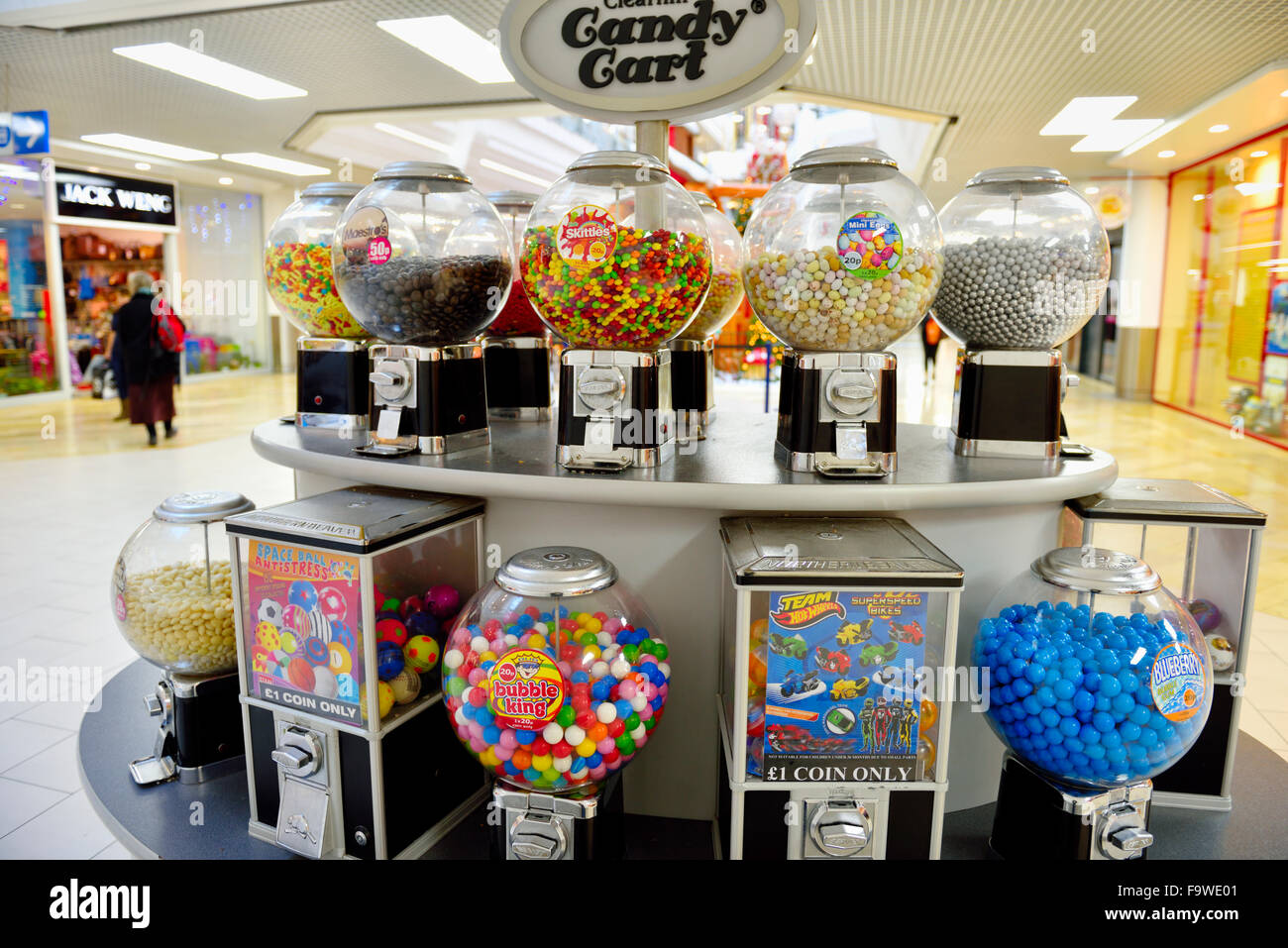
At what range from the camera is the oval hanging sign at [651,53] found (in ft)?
6.42

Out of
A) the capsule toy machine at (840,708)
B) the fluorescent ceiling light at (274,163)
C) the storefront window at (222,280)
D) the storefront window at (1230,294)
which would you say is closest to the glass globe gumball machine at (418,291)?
the capsule toy machine at (840,708)

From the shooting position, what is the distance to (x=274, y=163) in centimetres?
1127

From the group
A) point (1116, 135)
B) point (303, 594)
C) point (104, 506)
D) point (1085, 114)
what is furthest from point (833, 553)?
point (1116, 135)

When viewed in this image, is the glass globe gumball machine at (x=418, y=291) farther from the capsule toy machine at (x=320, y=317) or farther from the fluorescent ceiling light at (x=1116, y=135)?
the fluorescent ceiling light at (x=1116, y=135)

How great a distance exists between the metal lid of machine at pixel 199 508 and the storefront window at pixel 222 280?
1213cm

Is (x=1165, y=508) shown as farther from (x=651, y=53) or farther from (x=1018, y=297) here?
(x=651, y=53)

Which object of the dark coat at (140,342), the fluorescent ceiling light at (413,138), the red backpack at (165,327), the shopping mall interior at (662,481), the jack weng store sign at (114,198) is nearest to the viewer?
the shopping mall interior at (662,481)

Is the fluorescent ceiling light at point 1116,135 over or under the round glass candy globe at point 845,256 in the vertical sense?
over

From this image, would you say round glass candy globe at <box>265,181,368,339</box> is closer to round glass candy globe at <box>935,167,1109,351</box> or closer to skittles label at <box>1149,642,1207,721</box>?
round glass candy globe at <box>935,167,1109,351</box>

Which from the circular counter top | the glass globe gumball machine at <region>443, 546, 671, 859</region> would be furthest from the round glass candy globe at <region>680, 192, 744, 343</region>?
the glass globe gumball machine at <region>443, 546, 671, 859</region>

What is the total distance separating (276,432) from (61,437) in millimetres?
7506

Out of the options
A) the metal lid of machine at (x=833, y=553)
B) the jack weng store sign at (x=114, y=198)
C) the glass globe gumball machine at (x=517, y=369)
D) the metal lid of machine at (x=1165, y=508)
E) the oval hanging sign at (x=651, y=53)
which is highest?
the jack weng store sign at (x=114, y=198)

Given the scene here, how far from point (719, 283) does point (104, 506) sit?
4.89m

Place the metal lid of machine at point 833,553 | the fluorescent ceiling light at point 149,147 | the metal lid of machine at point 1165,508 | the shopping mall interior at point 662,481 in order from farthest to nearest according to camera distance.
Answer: the fluorescent ceiling light at point 149,147 < the metal lid of machine at point 1165,508 < the shopping mall interior at point 662,481 < the metal lid of machine at point 833,553
